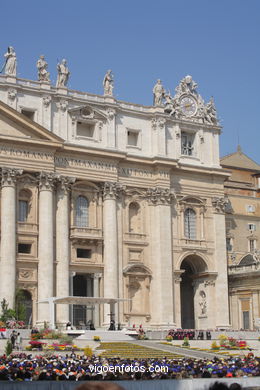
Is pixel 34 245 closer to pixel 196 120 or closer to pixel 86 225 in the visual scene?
pixel 86 225

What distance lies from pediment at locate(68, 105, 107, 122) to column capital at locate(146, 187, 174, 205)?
26.1 feet

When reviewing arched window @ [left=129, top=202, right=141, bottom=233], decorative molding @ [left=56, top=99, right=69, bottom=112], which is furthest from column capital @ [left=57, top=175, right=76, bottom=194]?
arched window @ [left=129, top=202, right=141, bottom=233]

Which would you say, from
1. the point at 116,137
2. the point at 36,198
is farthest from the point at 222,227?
the point at 36,198

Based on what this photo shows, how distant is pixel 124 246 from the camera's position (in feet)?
219

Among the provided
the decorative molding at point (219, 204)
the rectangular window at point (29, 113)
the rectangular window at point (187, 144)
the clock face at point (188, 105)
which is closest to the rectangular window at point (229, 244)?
the decorative molding at point (219, 204)

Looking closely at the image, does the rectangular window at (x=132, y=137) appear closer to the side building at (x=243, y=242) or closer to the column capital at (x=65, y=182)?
the column capital at (x=65, y=182)

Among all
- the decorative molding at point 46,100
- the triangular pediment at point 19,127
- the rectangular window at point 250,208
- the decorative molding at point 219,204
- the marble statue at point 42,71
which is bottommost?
the decorative molding at point 219,204

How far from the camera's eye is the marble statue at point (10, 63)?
209 ft

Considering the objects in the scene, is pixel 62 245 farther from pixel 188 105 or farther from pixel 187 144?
pixel 188 105

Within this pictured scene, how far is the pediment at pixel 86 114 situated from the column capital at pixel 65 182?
5.60 meters

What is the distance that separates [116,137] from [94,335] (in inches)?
833

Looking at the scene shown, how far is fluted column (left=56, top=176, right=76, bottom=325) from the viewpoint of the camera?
202ft

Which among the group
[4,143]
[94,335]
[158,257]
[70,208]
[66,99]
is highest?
[66,99]

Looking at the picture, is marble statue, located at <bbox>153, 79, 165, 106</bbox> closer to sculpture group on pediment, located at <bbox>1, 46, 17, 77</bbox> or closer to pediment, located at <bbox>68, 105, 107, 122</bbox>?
pediment, located at <bbox>68, 105, 107, 122</bbox>
